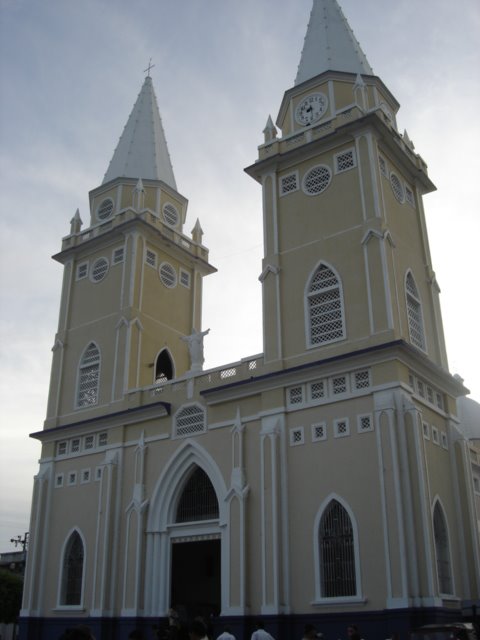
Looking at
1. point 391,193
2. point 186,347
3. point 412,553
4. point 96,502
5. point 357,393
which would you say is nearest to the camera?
point 412,553

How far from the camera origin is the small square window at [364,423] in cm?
1888

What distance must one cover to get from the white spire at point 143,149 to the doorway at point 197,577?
15.8 metres

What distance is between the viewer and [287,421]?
20.7 meters

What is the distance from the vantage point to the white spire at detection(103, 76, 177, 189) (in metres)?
31.3

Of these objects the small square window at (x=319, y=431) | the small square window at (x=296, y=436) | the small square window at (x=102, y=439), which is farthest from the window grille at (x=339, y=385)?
the small square window at (x=102, y=439)

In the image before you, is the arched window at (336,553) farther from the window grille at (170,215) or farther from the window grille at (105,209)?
the window grille at (105,209)

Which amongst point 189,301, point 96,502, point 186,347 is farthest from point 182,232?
point 96,502

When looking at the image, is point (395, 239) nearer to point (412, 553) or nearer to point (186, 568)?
point (412, 553)

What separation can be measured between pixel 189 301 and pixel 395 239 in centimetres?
1129

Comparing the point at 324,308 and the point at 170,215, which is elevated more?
the point at 170,215

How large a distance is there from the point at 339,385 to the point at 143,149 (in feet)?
56.6

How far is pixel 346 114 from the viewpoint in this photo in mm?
23234

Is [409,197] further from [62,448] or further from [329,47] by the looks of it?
[62,448]

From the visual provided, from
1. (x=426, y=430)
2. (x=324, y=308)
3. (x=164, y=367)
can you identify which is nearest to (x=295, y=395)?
(x=324, y=308)
